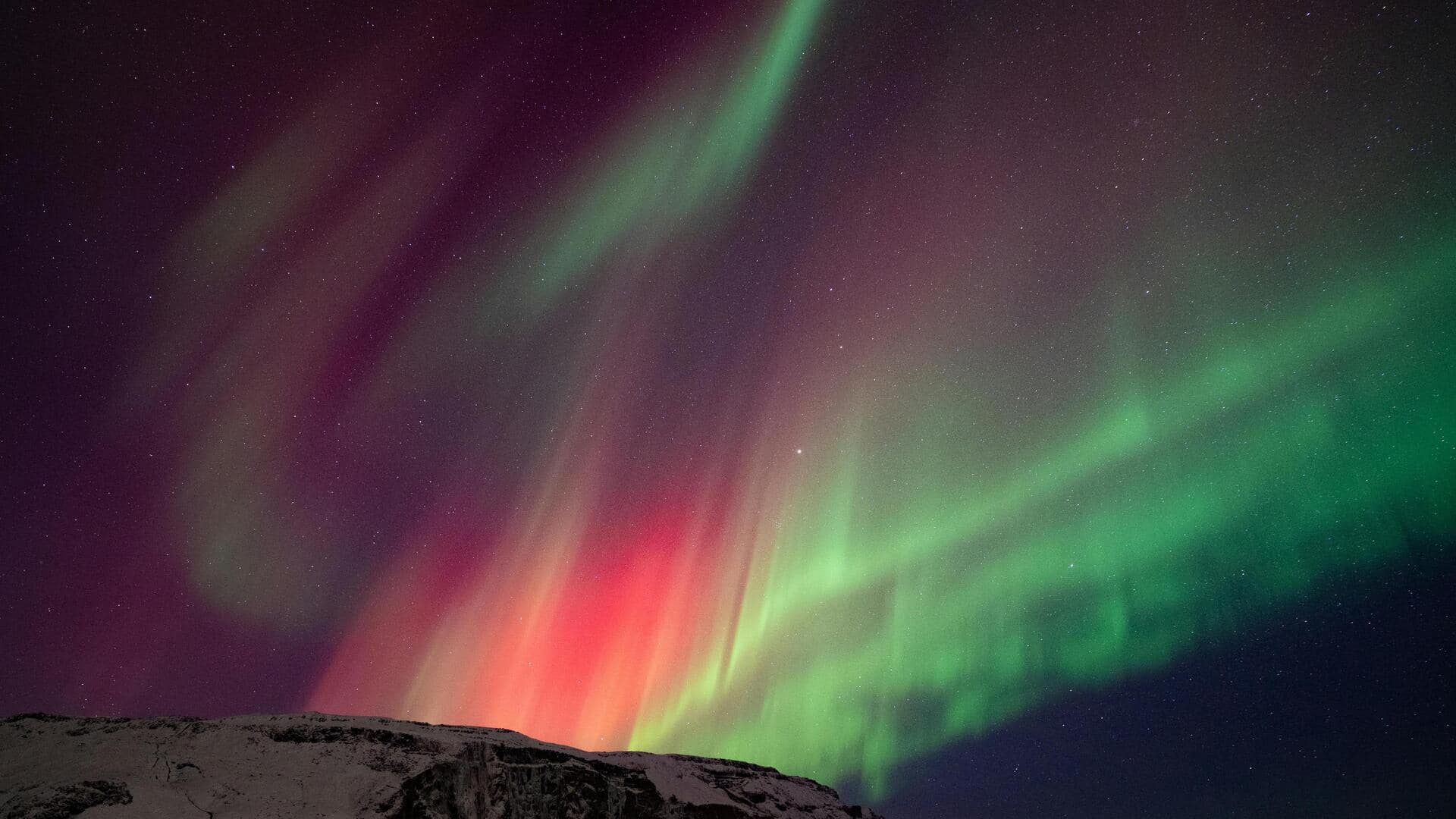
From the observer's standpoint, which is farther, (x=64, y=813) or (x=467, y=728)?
(x=467, y=728)

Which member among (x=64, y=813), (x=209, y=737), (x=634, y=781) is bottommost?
(x=64, y=813)

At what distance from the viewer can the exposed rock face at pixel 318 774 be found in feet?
120

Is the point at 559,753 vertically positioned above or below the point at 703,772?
below

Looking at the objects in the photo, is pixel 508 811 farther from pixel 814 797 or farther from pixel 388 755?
pixel 814 797

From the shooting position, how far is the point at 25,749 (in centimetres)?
3978

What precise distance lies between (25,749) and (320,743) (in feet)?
47.7

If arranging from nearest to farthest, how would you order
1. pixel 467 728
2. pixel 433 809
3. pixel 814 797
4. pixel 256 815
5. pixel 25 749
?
pixel 256 815, pixel 25 749, pixel 433 809, pixel 467 728, pixel 814 797

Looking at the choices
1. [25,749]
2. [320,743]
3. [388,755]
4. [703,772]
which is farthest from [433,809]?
[703,772]

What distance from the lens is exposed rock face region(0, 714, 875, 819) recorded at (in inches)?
1443

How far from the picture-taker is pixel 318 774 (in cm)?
4272

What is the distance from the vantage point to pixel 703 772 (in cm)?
6581

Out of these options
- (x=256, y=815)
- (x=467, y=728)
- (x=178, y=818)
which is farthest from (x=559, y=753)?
(x=178, y=818)

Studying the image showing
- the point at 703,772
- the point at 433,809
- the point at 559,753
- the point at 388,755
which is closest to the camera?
the point at 433,809

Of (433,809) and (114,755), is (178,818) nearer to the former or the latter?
(114,755)
